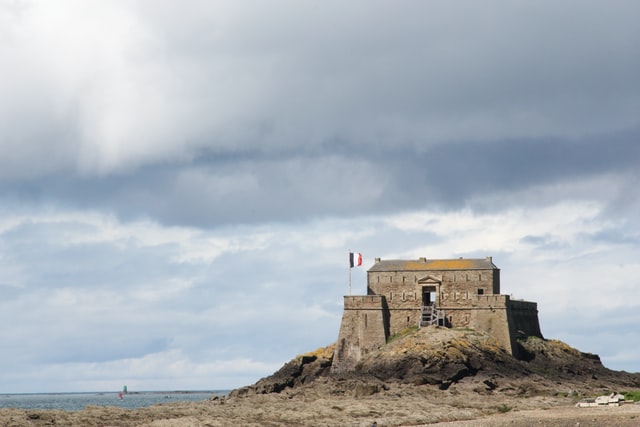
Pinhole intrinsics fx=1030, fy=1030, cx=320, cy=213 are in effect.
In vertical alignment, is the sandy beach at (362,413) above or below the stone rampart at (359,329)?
below

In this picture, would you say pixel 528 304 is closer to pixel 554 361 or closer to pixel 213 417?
pixel 554 361

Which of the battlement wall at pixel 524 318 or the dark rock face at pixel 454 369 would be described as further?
the battlement wall at pixel 524 318

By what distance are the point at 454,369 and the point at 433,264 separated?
13.0m

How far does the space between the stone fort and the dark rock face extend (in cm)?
221

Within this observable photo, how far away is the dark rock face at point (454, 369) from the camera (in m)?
77.1

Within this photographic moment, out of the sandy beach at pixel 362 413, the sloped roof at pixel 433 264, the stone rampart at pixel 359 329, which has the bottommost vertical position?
the sandy beach at pixel 362 413

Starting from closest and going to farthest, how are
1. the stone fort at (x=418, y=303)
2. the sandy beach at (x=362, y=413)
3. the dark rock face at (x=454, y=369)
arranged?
the sandy beach at (x=362, y=413) < the dark rock face at (x=454, y=369) < the stone fort at (x=418, y=303)

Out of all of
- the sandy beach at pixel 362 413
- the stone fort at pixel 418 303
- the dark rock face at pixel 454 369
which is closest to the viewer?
the sandy beach at pixel 362 413

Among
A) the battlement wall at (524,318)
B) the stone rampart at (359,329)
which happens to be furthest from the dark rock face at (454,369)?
the stone rampart at (359,329)

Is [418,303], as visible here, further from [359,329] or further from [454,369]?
[454,369]

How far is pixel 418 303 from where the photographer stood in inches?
3457

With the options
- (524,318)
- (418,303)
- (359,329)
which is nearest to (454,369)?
(418,303)

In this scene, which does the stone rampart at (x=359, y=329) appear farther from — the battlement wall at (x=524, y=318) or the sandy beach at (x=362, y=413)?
the sandy beach at (x=362, y=413)

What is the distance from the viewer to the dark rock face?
7706 cm
